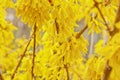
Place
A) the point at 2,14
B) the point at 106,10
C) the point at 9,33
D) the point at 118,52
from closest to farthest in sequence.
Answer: the point at 118,52, the point at 106,10, the point at 2,14, the point at 9,33

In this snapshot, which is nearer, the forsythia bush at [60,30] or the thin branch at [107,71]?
the thin branch at [107,71]

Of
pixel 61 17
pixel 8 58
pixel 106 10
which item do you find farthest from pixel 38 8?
pixel 8 58

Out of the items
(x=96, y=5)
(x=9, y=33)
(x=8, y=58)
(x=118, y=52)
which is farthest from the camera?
(x=8, y=58)

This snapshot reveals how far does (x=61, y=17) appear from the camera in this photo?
102 centimetres

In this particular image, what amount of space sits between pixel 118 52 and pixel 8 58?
1161 mm

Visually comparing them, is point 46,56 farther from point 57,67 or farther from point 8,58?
point 8,58

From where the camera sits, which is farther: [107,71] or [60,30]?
[60,30]

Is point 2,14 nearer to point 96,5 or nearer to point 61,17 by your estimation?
point 61,17

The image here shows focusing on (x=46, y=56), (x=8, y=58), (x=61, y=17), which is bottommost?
(x=8, y=58)

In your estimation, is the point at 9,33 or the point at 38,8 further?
the point at 9,33

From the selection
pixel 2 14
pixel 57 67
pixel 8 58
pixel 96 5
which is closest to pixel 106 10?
pixel 96 5

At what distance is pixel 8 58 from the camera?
1.75 m

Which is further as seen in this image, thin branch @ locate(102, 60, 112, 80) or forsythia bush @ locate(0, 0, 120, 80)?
forsythia bush @ locate(0, 0, 120, 80)

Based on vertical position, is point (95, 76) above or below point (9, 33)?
below
